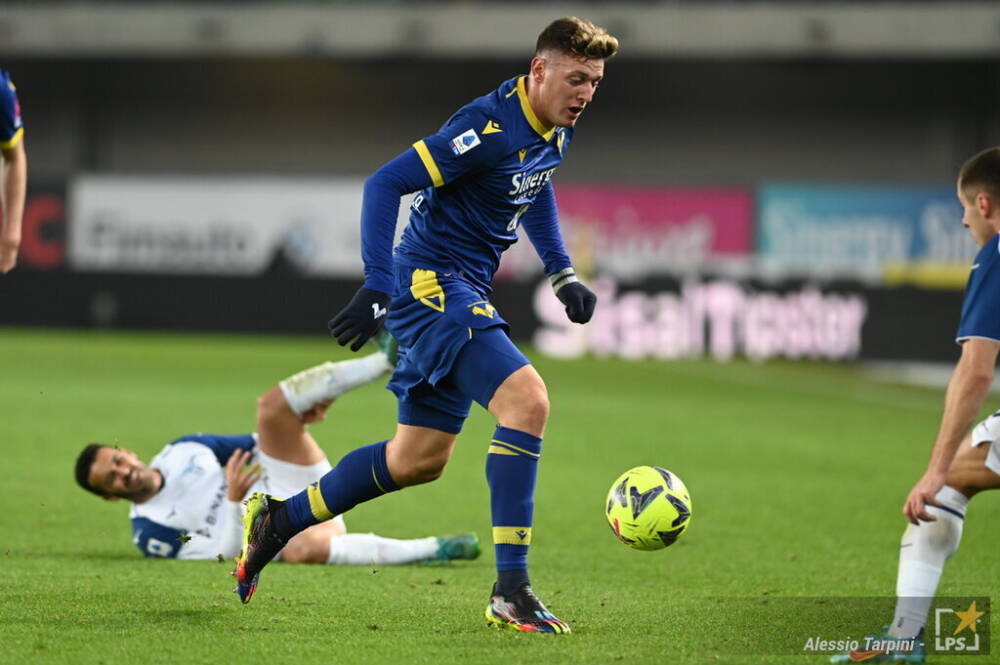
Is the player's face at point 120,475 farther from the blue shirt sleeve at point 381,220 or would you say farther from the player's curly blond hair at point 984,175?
the player's curly blond hair at point 984,175

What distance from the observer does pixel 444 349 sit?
16.6 ft

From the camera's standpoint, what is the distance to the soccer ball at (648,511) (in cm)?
530

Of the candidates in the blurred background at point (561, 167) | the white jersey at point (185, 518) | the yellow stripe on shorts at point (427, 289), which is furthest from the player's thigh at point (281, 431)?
the blurred background at point (561, 167)

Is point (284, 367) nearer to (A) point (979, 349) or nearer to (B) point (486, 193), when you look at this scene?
(B) point (486, 193)

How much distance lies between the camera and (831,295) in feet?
70.6

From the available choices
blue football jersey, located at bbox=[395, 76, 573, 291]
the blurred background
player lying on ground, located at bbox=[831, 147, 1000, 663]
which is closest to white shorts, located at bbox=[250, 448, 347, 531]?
blue football jersey, located at bbox=[395, 76, 573, 291]

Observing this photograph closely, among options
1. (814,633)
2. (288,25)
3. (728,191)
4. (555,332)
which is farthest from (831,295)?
(814,633)

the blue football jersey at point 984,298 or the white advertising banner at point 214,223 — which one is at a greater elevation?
the blue football jersey at point 984,298

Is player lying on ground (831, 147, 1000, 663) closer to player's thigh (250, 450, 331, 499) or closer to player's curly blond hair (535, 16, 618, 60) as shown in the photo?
player's curly blond hair (535, 16, 618, 60)

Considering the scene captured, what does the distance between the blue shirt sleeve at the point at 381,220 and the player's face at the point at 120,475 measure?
7.12 ft

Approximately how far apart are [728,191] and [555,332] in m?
7.57

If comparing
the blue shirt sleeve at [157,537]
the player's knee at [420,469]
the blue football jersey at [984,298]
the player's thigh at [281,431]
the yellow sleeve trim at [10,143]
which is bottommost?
the blue shirt sleeve at [157,537]

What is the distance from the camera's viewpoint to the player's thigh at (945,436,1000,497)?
4.58 metres

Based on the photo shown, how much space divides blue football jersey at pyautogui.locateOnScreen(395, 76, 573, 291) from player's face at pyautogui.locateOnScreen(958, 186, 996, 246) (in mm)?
1437
